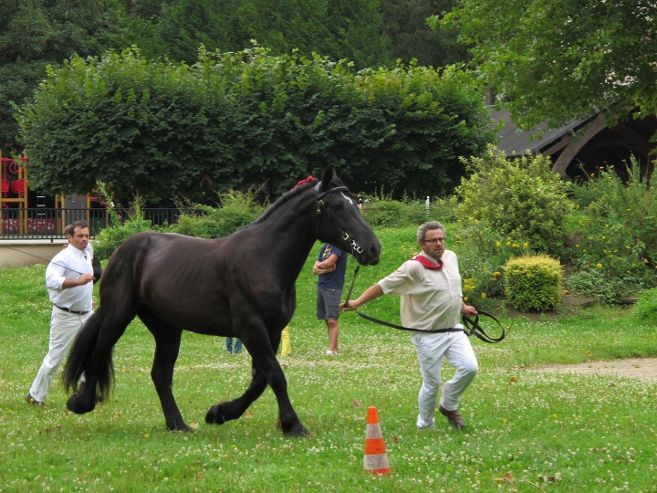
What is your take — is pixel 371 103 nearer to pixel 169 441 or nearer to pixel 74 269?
pixel 74 269

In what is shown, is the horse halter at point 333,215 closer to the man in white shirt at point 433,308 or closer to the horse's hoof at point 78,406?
the man in white shirt at point 433,308

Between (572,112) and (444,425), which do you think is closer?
(444,425)

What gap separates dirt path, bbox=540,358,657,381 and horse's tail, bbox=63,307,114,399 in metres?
7.32

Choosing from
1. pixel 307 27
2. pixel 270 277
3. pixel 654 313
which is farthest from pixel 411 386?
pixel 307 27

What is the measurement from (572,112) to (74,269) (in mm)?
11240

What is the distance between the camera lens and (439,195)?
118 feet

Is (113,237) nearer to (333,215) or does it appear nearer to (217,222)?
(217,222)

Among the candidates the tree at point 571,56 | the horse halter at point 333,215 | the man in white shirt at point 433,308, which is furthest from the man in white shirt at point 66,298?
the tree at point 571,56

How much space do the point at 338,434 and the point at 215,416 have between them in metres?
1.26

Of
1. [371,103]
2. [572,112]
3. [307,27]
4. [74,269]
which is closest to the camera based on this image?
[74,269]

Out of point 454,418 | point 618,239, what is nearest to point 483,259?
point 618,239

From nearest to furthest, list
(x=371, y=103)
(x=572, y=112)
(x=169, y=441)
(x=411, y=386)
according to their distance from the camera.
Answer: (x=169, y=441) < (x=411, y=386) < (x=572, y=112) < (x=371, y=103)

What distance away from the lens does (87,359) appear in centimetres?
1069

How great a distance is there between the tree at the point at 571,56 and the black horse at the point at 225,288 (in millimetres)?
9474
